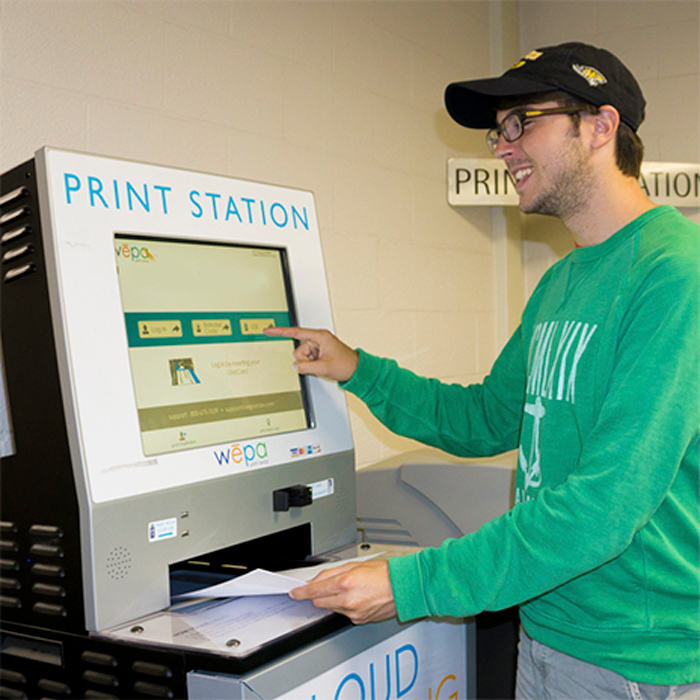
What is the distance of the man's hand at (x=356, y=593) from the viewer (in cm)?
95

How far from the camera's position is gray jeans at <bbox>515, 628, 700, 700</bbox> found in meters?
1.02

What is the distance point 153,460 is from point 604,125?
0.83 metres

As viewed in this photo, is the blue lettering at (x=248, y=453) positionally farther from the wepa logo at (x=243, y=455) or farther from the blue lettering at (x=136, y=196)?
the blue lettering at (x=136, y=196)

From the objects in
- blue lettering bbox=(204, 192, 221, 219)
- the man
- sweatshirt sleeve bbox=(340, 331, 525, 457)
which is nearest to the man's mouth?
the man

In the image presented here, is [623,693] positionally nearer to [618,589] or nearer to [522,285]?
[618,589]

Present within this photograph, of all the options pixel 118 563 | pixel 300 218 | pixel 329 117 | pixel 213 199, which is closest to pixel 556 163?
pixel 300 218

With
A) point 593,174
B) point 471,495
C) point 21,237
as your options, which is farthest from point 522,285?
point 21,237

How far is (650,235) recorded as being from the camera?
110cm

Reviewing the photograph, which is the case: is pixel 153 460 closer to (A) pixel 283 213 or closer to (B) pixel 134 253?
(B) pixel 134 253

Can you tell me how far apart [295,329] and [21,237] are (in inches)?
16.2

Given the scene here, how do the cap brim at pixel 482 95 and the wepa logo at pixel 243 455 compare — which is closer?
the wepa logo at pixel 243 455

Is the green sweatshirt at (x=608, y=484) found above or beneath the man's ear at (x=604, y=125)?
beneath

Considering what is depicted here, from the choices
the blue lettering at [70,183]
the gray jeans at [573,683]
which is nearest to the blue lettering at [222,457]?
the blue lettering at [70,183]

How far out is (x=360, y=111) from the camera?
2162 mm
